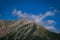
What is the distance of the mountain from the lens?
3445mm

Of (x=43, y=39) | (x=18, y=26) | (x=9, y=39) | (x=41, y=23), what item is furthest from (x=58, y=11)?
(x=9, y=39)

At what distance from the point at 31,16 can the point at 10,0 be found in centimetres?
57

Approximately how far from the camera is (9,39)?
344cm

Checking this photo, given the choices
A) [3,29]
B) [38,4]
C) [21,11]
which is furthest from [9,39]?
[38,4]

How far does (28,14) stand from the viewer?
11.5 ft

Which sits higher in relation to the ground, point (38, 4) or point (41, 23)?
point (38, 4)

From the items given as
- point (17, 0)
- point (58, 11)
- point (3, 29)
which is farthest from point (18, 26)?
point (58, 11)

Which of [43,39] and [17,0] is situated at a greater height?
[17,0]

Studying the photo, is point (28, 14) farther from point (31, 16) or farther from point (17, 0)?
point (17, 0)

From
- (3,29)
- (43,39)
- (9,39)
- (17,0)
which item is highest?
(17,0)

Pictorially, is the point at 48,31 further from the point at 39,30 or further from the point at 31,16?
the point at 31,16

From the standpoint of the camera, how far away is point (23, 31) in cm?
349

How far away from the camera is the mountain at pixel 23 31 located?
3445 millimetres

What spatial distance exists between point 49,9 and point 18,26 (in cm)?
74
